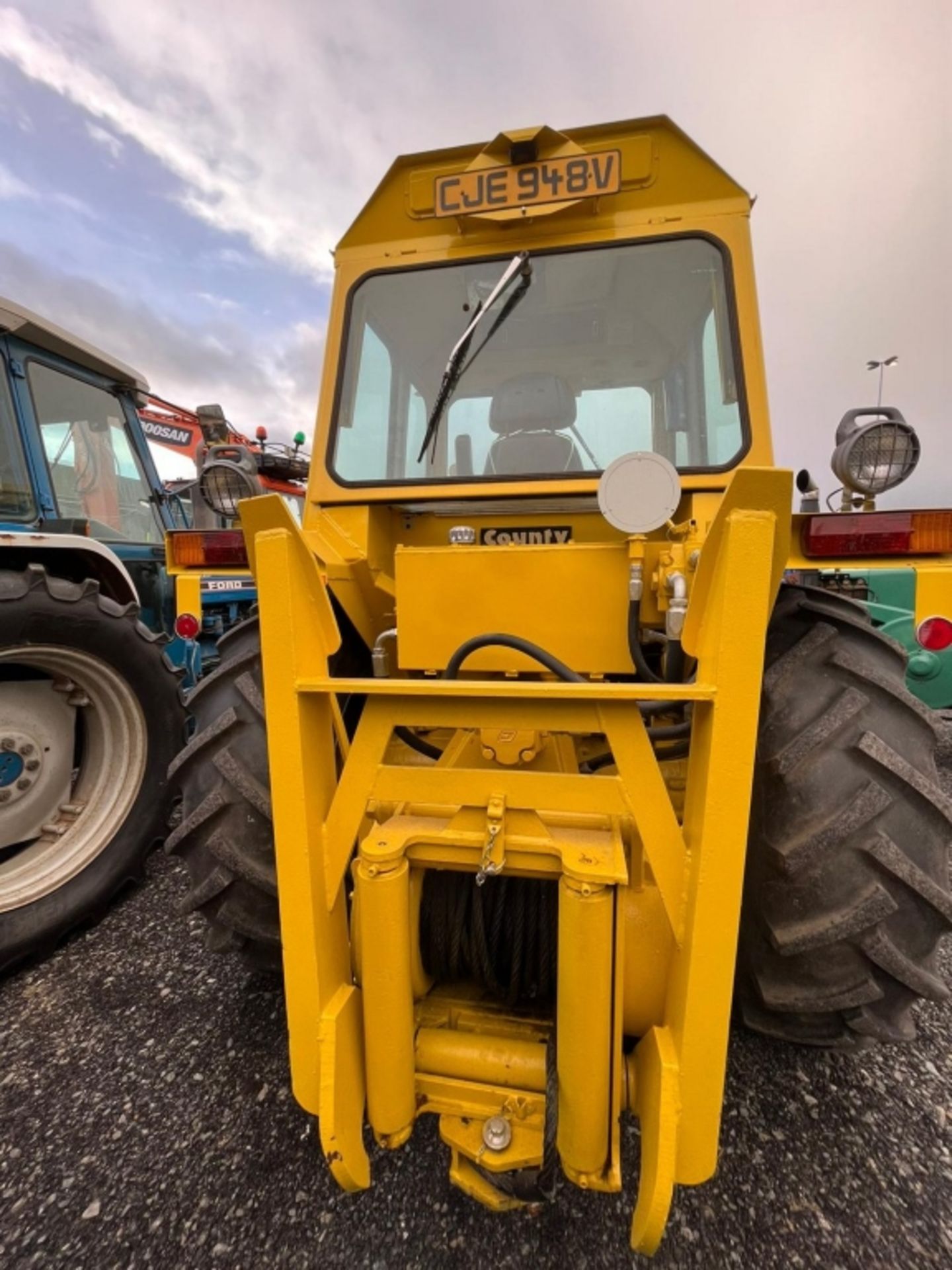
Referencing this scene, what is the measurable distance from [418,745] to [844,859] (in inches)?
40.7

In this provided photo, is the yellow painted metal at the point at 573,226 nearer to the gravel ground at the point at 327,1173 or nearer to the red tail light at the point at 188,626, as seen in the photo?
the red tail light at the point at 188,626

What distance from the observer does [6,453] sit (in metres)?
3.32

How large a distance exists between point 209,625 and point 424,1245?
4.01 meters

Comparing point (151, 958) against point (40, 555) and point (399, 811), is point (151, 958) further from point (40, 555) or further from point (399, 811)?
point (40, 555)

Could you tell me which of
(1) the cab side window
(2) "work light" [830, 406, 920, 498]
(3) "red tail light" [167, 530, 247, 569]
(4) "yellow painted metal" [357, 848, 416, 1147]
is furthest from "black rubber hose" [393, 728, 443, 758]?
(1) the cab side window

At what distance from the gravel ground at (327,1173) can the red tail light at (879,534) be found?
1447mm

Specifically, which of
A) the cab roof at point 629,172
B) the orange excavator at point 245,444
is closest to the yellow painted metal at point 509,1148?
the cab roof at point 629,172

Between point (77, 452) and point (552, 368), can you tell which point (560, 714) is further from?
point (77, 452)

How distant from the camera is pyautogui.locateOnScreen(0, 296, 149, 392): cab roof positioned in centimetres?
328

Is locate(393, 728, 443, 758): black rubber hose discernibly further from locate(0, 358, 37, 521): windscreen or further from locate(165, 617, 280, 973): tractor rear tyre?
locate(0, 358, 37, 521): windscreen

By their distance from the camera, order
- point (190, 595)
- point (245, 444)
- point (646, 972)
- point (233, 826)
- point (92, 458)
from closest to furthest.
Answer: point (646, 972) < point (233, 826) < point (190, 595) < point (92, 458) < point (245, 444)

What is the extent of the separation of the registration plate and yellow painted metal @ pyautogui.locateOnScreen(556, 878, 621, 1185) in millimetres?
1916

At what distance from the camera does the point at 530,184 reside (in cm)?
184

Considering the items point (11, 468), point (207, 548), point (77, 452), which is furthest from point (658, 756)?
point (77, 452)
